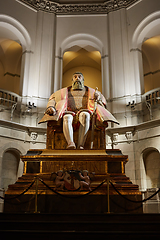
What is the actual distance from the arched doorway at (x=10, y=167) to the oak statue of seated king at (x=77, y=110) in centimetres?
373

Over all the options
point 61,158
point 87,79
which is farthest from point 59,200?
point 87,79

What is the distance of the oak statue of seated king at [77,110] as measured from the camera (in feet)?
20.4

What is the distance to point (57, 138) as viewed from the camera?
6551 mm

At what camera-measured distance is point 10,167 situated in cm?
972

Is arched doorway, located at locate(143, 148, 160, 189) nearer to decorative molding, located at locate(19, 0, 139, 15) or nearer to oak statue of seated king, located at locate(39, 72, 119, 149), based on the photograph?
oak statue of seated king, located at locate(39, 72, 119, 149)

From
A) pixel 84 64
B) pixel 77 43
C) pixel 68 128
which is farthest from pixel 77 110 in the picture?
pixel 84 64

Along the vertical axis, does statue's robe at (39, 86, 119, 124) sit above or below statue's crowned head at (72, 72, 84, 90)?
below

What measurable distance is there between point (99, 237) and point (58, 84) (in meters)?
8.78

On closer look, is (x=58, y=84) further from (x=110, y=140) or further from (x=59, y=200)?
(x=59, y=200)

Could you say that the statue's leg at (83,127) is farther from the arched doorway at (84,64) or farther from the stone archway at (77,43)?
the arched doorway at (84,64)

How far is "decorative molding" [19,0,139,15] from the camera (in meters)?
12.3

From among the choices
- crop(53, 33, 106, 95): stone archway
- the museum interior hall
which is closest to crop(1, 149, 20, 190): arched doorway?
the museum interior hall

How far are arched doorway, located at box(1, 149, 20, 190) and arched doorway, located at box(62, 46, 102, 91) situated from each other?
6.47 meters

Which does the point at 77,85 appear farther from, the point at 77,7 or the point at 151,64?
the point at 151,64
